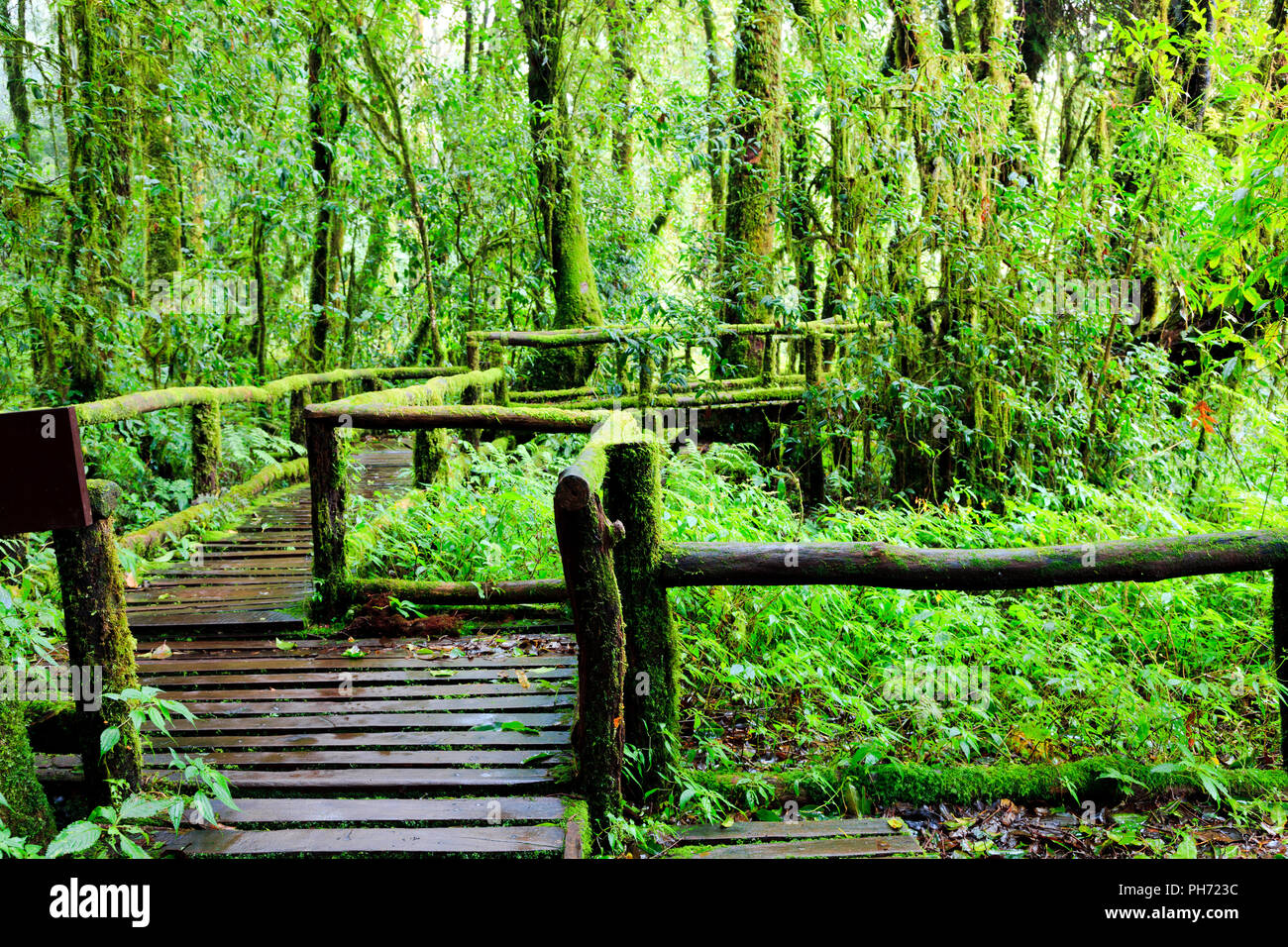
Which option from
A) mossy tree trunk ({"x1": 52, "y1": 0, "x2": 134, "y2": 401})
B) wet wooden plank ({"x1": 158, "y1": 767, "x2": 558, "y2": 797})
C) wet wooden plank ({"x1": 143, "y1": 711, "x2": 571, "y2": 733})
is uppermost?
mossy tree trunk ({"x1": 52, "y1": 0, "x2": 134, "y2": 401})

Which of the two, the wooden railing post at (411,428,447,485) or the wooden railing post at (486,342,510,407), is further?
the wooden railing post at (486,342,510,407)

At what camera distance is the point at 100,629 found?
307cm

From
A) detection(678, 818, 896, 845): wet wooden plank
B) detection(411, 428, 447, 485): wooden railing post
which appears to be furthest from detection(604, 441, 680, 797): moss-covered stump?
detection(411, 428, 447, 485): wooden railing post

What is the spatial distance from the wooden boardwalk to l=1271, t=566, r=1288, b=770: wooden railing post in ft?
10.2

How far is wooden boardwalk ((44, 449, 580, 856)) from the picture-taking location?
3.12 metres

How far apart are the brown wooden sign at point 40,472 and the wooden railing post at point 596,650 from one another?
1.55m

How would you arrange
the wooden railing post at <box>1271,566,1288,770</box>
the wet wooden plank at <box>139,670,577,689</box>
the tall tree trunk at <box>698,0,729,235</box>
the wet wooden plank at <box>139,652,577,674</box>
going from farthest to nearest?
the tall tree trunk at <box>698,0,729,235</box> → the wet wooden plank at <box>139,652,577,674</box> → the wet wooden plank at <box>139,670,577,689</box> → the wooden railing post at <box>1271,566,1288,770</box>

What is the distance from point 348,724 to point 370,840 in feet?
3.22

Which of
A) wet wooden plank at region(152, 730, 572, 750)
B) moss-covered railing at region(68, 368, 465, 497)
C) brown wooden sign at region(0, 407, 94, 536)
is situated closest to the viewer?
brown wooden sign at region(0, 407, 94, 536)

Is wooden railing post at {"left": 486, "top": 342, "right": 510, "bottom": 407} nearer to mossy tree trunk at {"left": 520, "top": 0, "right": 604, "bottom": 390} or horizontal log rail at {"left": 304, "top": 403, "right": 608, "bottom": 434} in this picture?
mossy tree trunk at {"left": 520, "top": 0, "right": 604, "bottom": 390}

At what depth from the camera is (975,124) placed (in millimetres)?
7602

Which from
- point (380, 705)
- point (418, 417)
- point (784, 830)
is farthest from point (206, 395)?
point (784, 830)

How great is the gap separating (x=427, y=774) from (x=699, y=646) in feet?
5.85

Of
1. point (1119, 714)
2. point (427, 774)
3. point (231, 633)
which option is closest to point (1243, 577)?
point (1119, 714)
